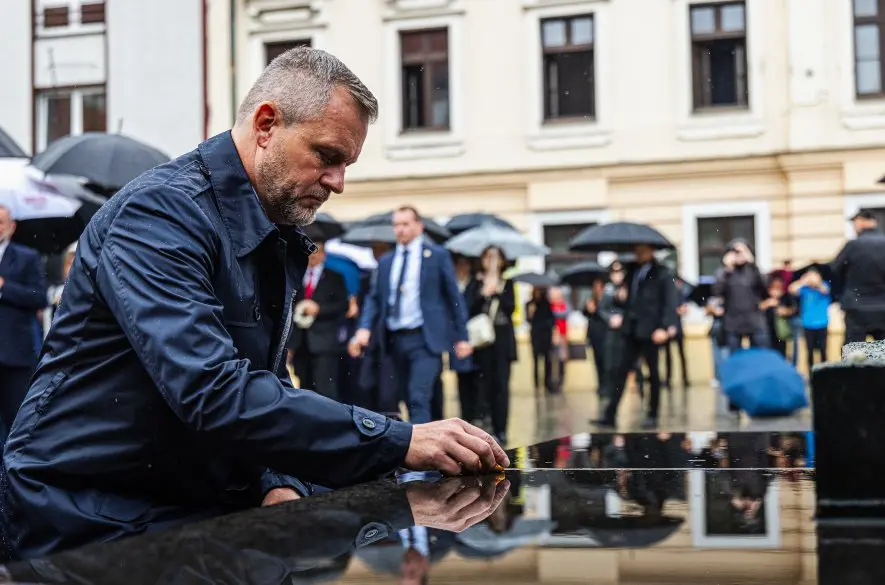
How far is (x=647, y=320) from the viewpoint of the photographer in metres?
12.0

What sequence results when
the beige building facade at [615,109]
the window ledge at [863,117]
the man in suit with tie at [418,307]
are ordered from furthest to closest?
the beige building facade at [615,109] → the window ledge at [863,117] → the man in suit with tie at [418,307]

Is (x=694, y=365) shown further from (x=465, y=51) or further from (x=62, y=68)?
(x=62, y=68)

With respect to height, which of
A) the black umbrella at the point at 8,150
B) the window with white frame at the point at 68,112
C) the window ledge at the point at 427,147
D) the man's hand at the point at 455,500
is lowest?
the man's hand at the point at 455,500

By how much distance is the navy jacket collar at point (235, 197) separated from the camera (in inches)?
93.0

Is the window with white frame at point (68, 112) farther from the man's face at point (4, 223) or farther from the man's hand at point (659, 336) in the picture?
the man's face at point (4, 223)

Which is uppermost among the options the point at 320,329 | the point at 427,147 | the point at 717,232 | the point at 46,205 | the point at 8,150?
the point at 427,147

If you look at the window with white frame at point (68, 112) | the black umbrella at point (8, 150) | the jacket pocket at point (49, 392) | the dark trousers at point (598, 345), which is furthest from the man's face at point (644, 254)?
the window with white frame at point (68, 112)

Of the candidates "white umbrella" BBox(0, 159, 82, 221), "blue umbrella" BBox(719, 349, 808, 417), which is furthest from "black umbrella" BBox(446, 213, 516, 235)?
"white umbrella" BBox(0, 159, 82, 221)

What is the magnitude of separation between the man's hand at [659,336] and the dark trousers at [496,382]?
144 cm

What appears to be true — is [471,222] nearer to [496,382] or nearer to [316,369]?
[316,369]

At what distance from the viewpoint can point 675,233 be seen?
21.3m

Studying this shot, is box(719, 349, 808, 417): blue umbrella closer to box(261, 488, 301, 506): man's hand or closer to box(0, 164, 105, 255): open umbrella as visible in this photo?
box(0, 164, 105, 255): open umbrella

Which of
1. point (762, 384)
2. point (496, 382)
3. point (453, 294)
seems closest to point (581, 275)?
point (762, 384)

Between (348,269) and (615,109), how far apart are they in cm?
1042
